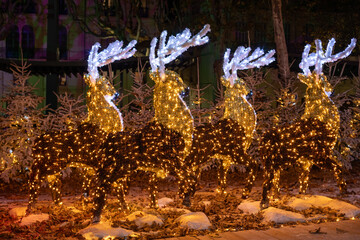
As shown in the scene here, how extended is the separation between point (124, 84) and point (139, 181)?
16673 millimetres

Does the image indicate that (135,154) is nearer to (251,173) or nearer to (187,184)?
(187,184)

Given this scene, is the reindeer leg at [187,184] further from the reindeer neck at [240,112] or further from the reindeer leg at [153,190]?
the reindeer neck at [240,112]

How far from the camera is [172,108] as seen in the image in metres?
7.30

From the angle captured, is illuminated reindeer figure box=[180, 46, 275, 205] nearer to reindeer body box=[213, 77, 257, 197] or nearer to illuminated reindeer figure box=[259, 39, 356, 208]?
reindeer body box=[213, 77, 257, 197]

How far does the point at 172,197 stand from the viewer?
29.9 ft

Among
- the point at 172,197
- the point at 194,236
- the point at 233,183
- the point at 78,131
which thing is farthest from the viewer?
the point at 233,183

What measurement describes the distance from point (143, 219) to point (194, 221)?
767mm

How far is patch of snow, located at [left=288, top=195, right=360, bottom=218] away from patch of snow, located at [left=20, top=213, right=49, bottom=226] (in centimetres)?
412

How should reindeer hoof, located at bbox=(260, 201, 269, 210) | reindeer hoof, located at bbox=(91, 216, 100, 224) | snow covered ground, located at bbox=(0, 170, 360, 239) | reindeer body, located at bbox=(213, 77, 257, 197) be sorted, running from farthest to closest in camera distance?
reindeer body, located at bbox=(213, 77, 257, 197) < reindeer hoof, located at bbox=(260, 201, 269, 210) < reindeer hoof, located at bbox=(91, 216, 100, 224) < snow covered ground, located at bbox=(0, 170, 360, 239)

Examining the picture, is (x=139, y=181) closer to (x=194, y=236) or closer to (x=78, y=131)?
(x=78, y=131)

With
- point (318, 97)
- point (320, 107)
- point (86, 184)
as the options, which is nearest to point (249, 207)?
point (320, 107)

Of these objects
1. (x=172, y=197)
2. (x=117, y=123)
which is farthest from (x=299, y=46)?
(x=117, y=123)

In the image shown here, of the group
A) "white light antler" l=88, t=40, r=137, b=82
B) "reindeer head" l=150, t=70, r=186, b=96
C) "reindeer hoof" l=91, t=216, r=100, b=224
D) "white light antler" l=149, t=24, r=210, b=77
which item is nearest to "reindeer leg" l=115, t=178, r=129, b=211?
"reindeer hoof" l=91, t=216, r=100, b=224

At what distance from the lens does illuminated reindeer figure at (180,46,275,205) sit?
771 cm
